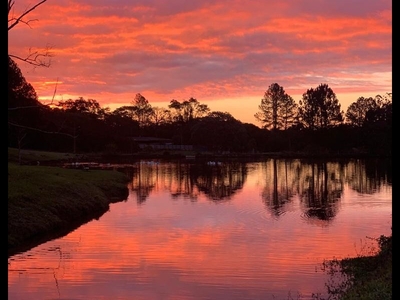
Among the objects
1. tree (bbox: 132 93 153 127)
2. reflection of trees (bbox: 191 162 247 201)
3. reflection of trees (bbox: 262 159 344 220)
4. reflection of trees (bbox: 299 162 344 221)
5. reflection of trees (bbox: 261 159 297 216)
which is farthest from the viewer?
tree (bbox: 132 93 153 127)

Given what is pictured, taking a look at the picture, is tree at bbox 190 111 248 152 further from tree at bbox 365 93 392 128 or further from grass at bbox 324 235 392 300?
grass at bbox 324 235 392 300

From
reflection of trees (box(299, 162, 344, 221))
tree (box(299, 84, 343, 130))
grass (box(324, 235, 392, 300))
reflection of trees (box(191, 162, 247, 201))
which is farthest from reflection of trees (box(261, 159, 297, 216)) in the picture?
tree (box(299, 84, 343, 130))

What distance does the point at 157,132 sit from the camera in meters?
164

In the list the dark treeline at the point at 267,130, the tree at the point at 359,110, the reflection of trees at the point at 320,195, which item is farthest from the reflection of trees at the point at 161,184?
the tree at the point at 359,110

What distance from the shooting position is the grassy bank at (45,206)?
2581 centimetres

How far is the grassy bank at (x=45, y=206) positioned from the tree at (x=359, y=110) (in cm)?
11160

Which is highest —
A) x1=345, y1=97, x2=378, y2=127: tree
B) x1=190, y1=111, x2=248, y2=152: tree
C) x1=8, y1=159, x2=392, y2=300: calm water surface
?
x1=345, y1=97, x2=378, y2=127: tree

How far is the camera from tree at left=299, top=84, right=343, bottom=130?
472 ft

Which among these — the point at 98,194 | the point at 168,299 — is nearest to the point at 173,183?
the point at 98,194

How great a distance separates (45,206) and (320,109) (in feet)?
402

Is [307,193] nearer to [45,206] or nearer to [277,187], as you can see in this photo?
[277,187]

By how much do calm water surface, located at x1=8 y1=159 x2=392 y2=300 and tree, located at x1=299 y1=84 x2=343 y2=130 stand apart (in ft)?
327

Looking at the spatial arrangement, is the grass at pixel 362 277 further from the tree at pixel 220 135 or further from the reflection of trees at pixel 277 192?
the tree at pixel 220 135

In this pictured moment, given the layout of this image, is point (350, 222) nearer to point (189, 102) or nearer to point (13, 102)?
point (13, 102)
